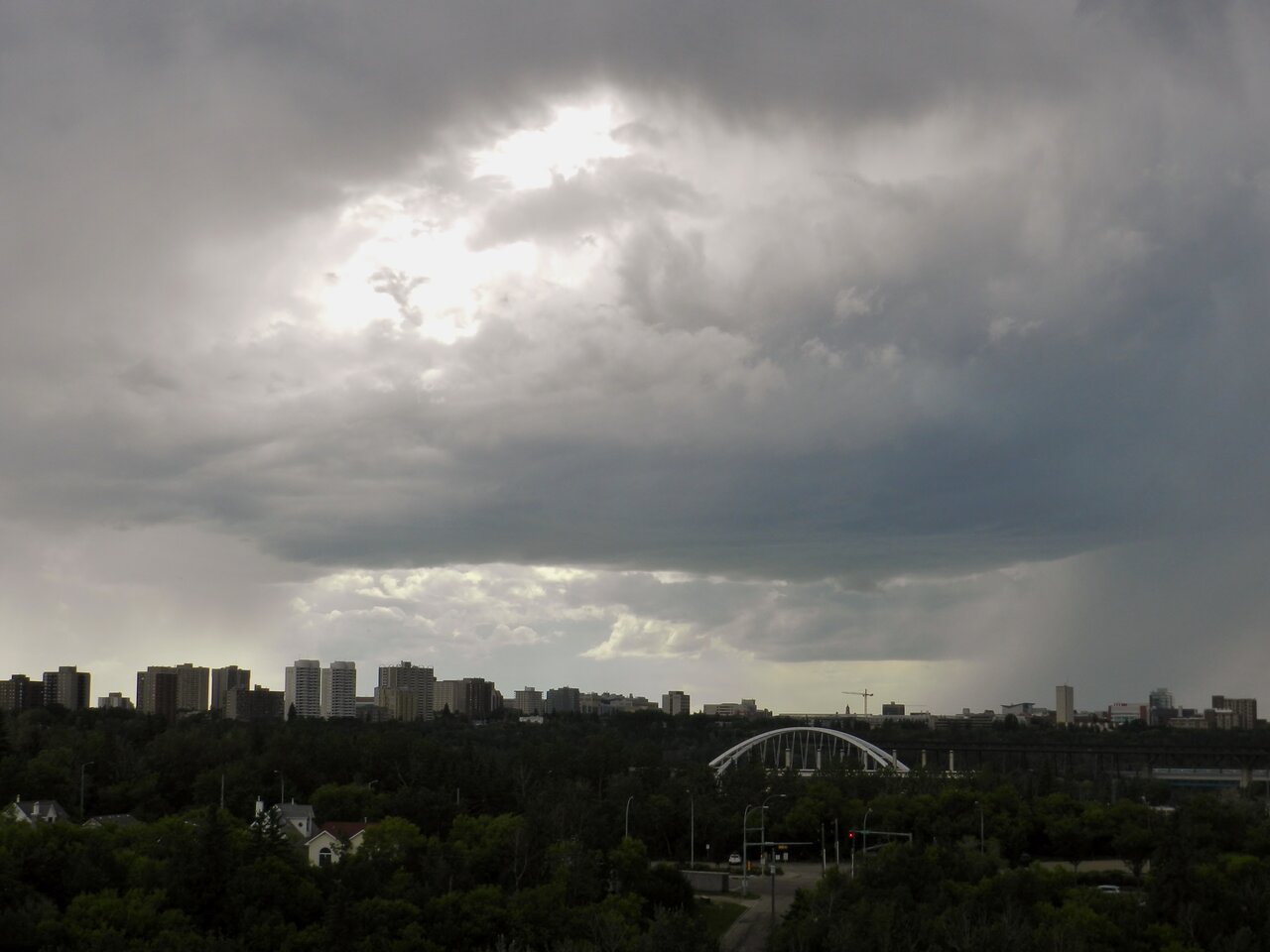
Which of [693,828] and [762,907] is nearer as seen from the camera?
[762,907]

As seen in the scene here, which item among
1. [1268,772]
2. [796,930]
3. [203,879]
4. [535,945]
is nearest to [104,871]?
[203,879]

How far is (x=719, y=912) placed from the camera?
242 feet

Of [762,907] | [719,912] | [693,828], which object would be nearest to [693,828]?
[693,828]

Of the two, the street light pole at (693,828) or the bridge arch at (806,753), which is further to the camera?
the bridge arch at (806,753)

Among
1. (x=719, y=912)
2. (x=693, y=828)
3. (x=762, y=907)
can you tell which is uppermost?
(x=693, y=828)

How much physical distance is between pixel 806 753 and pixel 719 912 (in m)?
98.2

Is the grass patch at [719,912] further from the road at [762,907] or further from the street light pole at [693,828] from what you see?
the street light pole at [693,828]

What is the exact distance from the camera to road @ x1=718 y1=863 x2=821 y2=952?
210 feet

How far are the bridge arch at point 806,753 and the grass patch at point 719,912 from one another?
187ft

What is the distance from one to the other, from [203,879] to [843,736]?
125 metres

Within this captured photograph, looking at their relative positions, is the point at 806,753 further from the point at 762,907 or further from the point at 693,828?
the point at 762,907

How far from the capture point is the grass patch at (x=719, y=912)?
69.1 metres

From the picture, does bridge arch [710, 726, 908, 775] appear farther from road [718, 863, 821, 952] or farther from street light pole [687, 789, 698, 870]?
road [718, 863, 821, 952]

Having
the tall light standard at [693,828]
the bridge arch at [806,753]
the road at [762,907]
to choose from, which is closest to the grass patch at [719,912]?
the road at [762,907]
